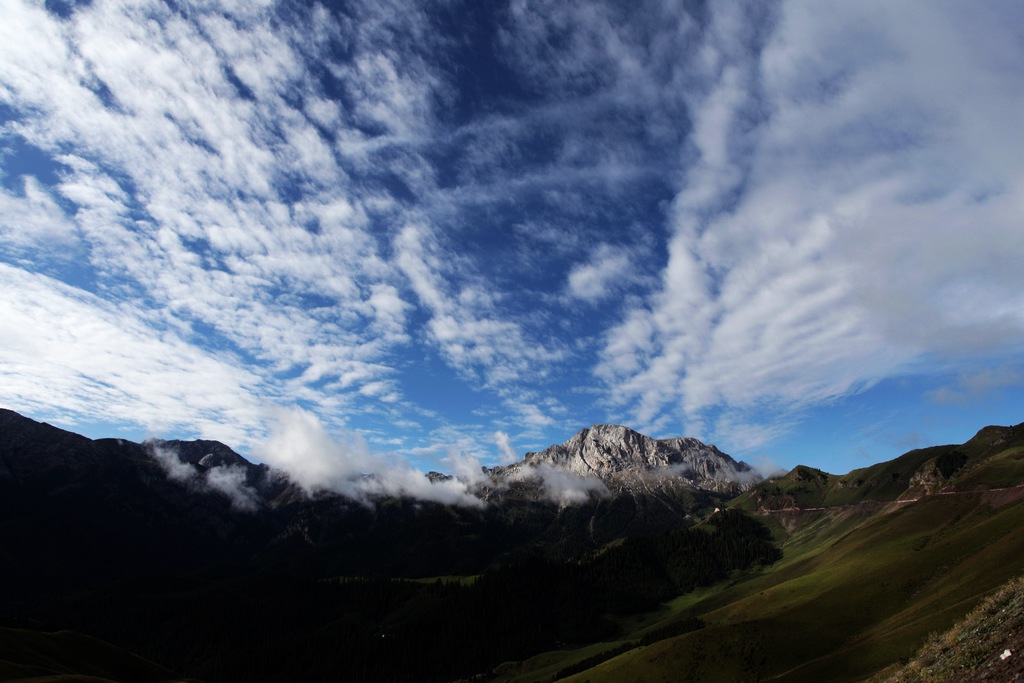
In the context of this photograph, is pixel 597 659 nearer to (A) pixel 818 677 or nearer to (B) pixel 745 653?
(B) pixel 745 653

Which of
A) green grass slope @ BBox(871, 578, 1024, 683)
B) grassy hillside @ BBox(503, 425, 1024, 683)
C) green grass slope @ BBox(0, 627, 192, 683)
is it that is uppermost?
green grass slope @ BBox(0, 627, 192, 683)

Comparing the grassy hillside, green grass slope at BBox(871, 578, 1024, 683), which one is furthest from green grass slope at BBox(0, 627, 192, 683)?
green grass slope at BBox(871, 578, 1024, 683)

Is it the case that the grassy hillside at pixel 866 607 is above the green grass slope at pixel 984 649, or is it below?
below

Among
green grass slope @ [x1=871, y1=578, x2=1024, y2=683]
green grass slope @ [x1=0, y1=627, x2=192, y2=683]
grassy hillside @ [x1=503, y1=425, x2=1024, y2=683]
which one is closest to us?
green grass slope @ [x1=871, y1=578, x2=1024, y2=683]

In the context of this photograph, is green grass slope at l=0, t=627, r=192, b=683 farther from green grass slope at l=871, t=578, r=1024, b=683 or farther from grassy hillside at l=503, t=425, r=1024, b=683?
green grass slope at l=871, t=578, r=1024, b=683

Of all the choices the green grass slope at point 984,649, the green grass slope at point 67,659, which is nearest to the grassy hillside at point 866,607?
the green grass slope at point 984,649

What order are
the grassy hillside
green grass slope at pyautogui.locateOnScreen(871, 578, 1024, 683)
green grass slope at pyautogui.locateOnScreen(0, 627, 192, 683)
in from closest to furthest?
green grass slope at pyautogui.locateOnScreen(871, 578, 1024, 683) < the grassy hillside < green grass slope at pyautogui.locateOnScreen(0, 627, 192, 683)

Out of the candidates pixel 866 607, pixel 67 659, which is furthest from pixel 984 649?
pixel 67 659

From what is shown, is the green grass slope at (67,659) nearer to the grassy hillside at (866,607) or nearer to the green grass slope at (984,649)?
the grassy hillside at (866,607)

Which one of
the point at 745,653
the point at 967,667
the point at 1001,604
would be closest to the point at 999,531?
the point at 745,653

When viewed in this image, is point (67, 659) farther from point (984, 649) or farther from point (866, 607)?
point (866, 607)

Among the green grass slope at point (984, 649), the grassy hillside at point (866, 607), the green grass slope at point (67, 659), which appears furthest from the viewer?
the green grass slope at point (67, 659)

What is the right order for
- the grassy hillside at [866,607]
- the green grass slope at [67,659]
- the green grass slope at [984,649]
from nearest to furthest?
the green grass slope at [984,649]
the grassy hillside at [866,607]
the green grass slope at [67,659]

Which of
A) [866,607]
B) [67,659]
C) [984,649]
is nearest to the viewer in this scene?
[984,649]
